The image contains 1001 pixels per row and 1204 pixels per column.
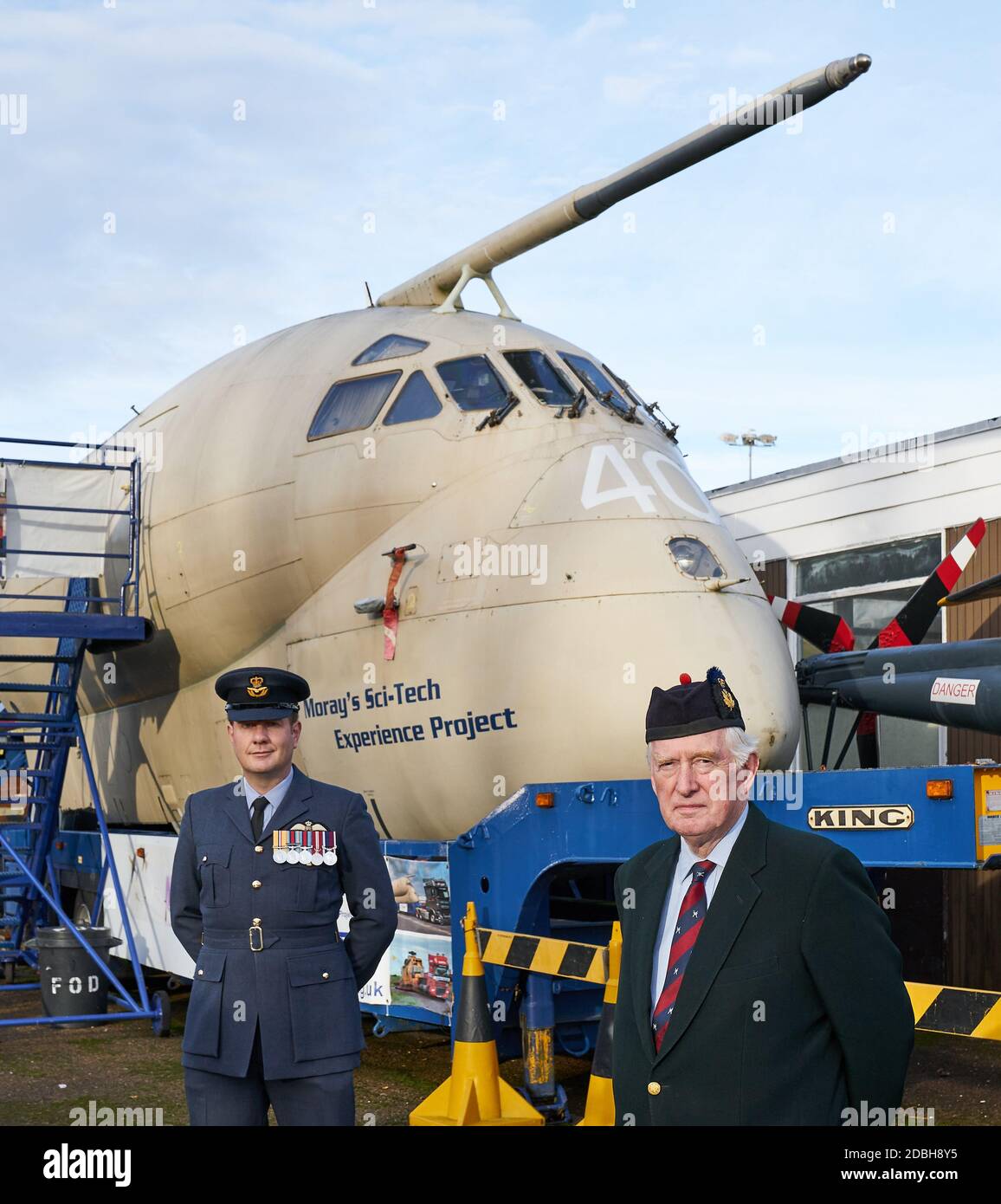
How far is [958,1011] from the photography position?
5836 mm

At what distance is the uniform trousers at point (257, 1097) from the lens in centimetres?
486

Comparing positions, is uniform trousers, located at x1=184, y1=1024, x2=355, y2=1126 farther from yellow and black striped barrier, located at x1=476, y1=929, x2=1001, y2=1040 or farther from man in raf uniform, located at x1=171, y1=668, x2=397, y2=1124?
yellow and black striped barrier, located at x1=476, y1=929, x2=1001, y2=1040

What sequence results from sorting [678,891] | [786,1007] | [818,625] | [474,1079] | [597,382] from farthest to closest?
1. [818,625]
2. [597,382]
3. [474,1079]
4. [678,891]
5. [786,1007]

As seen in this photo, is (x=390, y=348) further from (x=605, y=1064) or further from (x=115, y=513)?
(x=605, y=1064)

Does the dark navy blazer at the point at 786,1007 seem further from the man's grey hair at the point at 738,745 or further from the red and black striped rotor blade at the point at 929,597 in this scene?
the red and black striped rotor blade at the point at 929,597

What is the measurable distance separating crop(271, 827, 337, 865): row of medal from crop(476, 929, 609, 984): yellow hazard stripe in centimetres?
263

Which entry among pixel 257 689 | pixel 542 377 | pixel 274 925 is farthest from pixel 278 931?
pixel 542 377

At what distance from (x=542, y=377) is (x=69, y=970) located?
273 inches

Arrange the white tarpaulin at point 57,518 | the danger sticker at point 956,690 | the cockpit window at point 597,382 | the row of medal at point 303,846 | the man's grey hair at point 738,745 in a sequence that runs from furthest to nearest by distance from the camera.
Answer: the white tarpaulin at point 57,518, the cockpit window at point 597,382, the danger sticker at point 956,690, the row of medal at point 303,846, the man's grey hair at point 738,745

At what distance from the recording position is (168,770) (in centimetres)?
1209

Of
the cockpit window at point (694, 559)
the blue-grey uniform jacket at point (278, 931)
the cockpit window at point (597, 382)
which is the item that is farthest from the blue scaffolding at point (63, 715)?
the blue-grey uniform jacket at point (278, 931)
